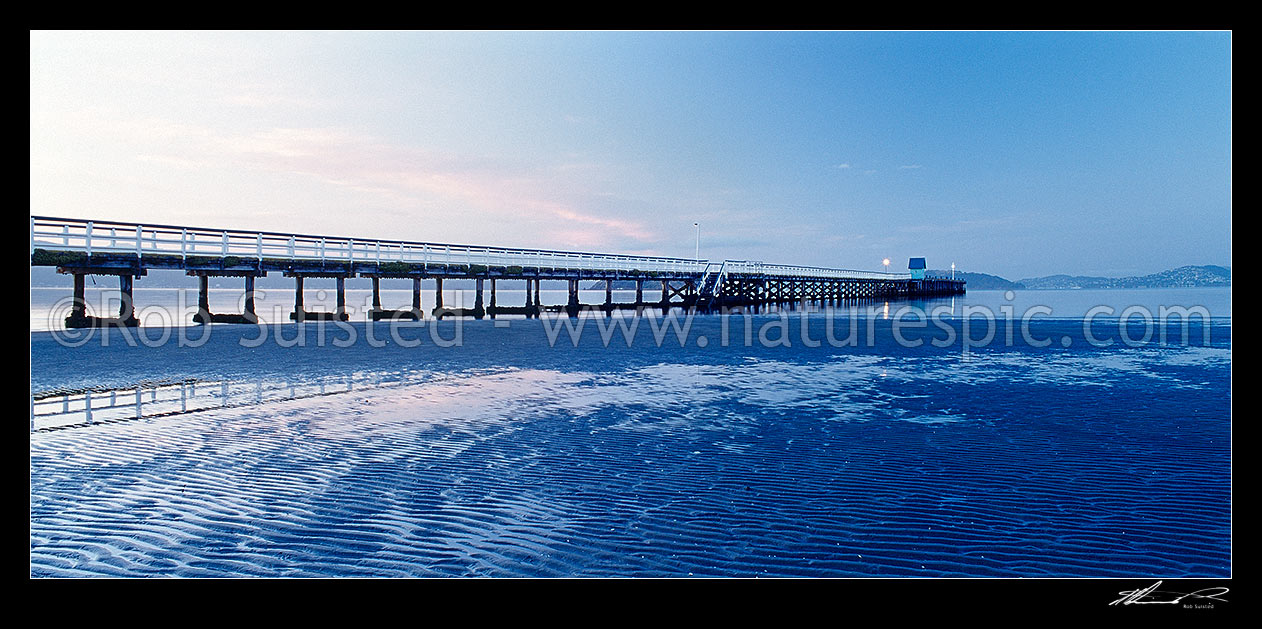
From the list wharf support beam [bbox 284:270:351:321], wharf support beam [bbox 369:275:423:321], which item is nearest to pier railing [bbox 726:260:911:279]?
wharf support beam [bbox 369:275:423:321]

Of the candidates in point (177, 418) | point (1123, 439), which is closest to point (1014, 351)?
point (1123, 439)

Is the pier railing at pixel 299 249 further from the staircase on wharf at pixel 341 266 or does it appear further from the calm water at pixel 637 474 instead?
the calm water at pixel 637 474

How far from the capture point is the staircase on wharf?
20.3 m

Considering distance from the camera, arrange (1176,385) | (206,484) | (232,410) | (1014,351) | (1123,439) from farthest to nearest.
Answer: (1014,351) < (1176,385) < (232,410) < (1123,439) < (206,484)

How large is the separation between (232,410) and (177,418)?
0.64 m

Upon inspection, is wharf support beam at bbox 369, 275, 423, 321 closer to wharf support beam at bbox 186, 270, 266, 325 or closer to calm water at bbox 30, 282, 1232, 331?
calm water at bbox 30, 282, 1232, 331

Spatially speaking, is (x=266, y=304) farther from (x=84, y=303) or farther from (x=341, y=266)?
(x=84, y=303)

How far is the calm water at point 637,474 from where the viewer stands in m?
3.84
